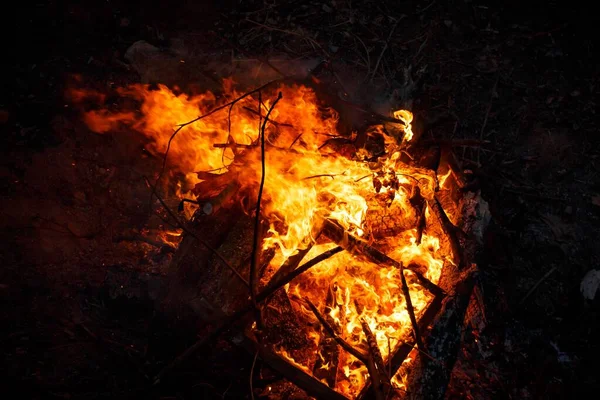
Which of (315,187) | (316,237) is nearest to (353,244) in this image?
(316,237)

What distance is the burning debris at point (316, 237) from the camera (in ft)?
10.0

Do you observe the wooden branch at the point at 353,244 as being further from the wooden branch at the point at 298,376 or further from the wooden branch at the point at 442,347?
the wooden branch at the point at 298,376

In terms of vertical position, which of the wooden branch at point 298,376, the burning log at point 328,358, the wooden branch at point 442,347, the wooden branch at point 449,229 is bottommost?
the wooden branch at point 298,376

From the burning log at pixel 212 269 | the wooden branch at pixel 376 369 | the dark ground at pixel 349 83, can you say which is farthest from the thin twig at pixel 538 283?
the burning log at pixel 212 269

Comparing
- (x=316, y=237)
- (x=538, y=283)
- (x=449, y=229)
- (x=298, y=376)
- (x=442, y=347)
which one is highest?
(x=538, y=283)

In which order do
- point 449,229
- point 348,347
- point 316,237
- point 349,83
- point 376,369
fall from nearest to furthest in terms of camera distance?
point 376,369 → point 348,347 → point 449,229 → point 316,237 → point 349,83

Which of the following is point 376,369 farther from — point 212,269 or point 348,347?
point 212,269

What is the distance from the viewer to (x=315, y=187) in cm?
389

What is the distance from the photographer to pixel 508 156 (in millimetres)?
4762

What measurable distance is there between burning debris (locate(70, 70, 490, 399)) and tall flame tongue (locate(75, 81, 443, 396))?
0.01m

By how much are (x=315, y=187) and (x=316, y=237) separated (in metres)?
0.61

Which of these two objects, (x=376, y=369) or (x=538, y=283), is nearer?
(x=376, y=369)

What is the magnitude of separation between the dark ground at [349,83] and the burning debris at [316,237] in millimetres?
453

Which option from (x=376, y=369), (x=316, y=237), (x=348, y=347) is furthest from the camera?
(x=316, y=237)
